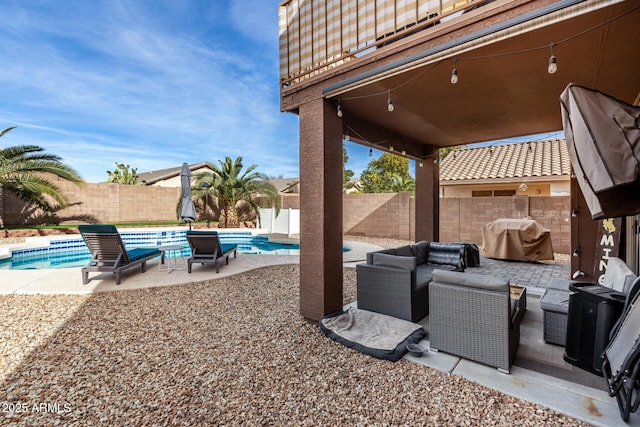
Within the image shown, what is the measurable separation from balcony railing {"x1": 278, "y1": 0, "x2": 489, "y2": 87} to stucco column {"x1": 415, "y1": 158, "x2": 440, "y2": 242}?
459 centimetres

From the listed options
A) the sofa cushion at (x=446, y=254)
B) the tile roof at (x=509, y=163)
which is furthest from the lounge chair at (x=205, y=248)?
the tile roof at (x=509, y=163)

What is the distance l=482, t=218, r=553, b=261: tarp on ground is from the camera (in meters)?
7.62

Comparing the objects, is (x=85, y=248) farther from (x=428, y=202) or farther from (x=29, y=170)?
(x=428, y=202)

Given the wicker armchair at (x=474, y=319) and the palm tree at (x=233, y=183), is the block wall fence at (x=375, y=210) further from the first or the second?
the wicker armchair at (x=474, y=319)

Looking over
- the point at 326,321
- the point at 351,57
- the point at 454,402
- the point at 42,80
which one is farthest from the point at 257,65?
the point at 454,402

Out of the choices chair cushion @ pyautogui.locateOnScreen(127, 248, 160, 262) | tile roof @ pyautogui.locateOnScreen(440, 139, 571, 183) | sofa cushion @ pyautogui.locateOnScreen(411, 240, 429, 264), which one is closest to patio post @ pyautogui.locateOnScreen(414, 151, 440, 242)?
sofa cushion @ pyautogui.locateOnScreen(411, 240, 429, 264)

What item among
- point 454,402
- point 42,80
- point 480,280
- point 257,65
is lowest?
point 454,402

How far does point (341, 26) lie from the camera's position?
11.4ft

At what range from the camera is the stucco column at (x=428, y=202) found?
7555 millimetres

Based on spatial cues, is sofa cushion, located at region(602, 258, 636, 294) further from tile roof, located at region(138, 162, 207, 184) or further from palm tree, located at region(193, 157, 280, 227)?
tile roof, located at region(138, 162, 207, 184)

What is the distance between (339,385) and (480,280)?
166 cm

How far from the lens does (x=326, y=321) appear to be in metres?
3.75

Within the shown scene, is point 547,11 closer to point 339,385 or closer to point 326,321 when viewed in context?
point 339,385

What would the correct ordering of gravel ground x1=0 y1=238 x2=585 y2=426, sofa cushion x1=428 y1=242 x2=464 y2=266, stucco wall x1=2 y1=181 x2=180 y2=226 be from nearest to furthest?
gravel ground x1=0 y1=238 x2=585 y2=426
sofa cushion x1=428 y1=242 x2=464 y2=266
stucco wall x1=2 y1=181 x2=180 y2=226
